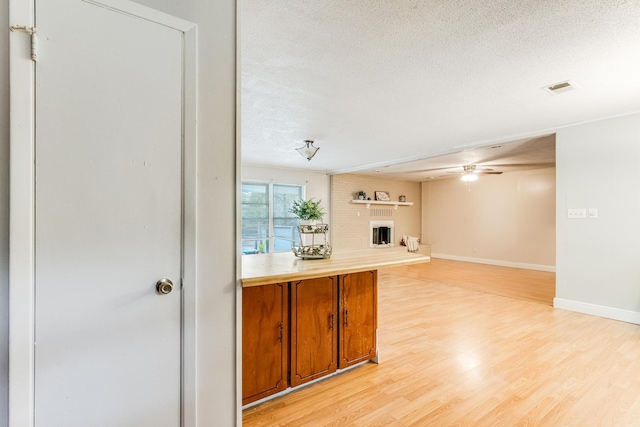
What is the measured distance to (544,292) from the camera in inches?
190

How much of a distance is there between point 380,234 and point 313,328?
261 inches

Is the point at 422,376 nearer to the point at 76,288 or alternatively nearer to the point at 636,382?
the point at 636,382

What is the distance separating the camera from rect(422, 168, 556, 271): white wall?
6.82 m

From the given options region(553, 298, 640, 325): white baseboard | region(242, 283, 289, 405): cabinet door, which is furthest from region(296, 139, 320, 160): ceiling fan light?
region(553, 298, 640, 325): white baseboard

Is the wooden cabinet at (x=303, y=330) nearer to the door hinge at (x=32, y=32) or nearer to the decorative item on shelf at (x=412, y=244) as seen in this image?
the door hinge at (x=32, y=32)

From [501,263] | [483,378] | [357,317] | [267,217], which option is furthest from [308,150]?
[501,263]

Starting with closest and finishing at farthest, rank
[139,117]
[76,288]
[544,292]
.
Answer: [76,288], [139,117], [544,292]

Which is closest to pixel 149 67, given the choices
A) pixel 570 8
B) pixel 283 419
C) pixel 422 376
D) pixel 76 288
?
pixel 76 288

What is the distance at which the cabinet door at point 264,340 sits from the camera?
1.83m

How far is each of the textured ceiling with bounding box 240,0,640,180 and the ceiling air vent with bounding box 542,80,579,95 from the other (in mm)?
55

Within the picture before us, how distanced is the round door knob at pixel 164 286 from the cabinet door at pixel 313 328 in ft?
2.90

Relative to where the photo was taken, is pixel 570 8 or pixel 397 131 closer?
pixel 570 8

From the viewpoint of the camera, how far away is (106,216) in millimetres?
1158

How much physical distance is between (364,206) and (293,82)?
583cm
